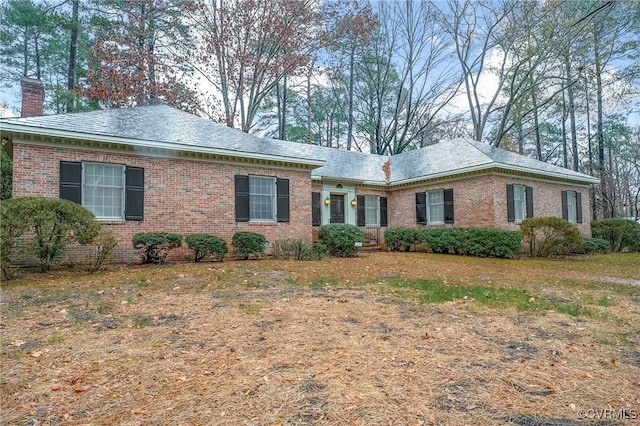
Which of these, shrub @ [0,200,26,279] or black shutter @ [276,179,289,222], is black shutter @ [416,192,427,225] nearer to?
black shutter @ [276,179,289,222]

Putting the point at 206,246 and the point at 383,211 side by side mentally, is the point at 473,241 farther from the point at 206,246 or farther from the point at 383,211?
the point at 206,246

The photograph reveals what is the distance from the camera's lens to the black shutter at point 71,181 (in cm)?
903

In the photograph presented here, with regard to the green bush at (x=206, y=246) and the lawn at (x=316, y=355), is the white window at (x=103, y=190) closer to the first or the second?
the green bush at (x=206, y=246)

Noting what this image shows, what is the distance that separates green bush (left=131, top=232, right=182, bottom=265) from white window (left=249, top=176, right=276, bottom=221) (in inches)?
110

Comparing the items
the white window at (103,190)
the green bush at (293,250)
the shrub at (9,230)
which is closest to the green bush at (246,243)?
the green bush at (293,250)

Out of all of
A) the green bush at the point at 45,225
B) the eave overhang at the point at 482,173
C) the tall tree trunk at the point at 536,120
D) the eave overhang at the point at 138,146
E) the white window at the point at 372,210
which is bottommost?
the green bush at the point at 45,225

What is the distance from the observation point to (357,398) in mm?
2508

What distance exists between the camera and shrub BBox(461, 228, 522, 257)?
12.6 metres

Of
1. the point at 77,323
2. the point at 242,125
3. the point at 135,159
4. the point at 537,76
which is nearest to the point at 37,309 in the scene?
the point at 77,323

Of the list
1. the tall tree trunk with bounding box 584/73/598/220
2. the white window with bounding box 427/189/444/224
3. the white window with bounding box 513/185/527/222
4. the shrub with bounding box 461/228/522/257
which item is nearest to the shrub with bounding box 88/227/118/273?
the shrub with bounding box 461/228/522/257

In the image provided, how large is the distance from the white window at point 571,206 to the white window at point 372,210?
8794 millimetres

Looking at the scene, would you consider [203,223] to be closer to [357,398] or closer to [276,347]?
[276,347]

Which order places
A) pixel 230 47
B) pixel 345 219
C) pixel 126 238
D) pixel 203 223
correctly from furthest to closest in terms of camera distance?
pixel 230 47, pixel 345 219, pixel 203 223, pixel 126 238

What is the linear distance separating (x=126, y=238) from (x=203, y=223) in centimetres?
210
